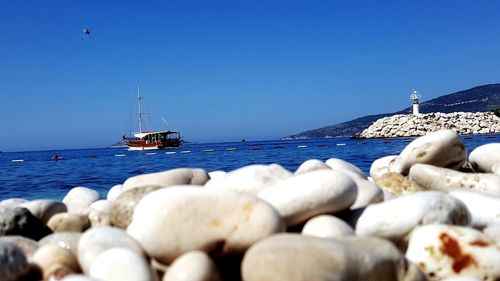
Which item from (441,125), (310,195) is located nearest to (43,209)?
(310,195)

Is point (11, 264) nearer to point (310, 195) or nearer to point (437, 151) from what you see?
point (310, 195)

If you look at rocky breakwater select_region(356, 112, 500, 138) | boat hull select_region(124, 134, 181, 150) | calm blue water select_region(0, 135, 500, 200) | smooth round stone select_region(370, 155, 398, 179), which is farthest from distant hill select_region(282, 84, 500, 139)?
smooth round stone select_region(370, 155, 398, 179)

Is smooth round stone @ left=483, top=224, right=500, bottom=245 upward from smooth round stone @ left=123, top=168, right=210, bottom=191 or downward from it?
downward

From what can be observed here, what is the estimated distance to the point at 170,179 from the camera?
5180mm

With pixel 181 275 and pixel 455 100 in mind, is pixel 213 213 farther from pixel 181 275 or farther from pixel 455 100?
pixel 455 100

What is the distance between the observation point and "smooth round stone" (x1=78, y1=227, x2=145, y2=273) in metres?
3.14

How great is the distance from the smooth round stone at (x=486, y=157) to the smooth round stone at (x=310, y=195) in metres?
3.44

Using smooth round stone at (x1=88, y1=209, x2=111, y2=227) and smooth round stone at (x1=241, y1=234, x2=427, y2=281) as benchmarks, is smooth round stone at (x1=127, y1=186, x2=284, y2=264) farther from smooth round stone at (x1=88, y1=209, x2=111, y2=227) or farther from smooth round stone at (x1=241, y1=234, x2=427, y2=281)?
smooth round stone at (x1=88, y1=209, x2=111, y2=227)

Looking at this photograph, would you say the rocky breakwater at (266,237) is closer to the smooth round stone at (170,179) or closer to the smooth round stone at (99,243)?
the smooth round stone at (99,243)

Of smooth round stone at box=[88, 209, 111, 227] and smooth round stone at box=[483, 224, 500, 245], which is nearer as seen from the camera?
smooth round stone at box=[483, 224, 500, 245]

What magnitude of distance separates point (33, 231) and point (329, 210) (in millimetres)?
2569

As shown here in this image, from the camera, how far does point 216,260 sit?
10.7 ft

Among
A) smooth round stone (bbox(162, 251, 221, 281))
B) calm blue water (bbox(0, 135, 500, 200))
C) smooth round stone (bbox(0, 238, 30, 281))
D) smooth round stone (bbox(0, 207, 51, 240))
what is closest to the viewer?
smooth round stone (bbox(162, 251, 221, 281))

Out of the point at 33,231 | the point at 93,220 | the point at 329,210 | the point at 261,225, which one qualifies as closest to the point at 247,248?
the point at 261,225
